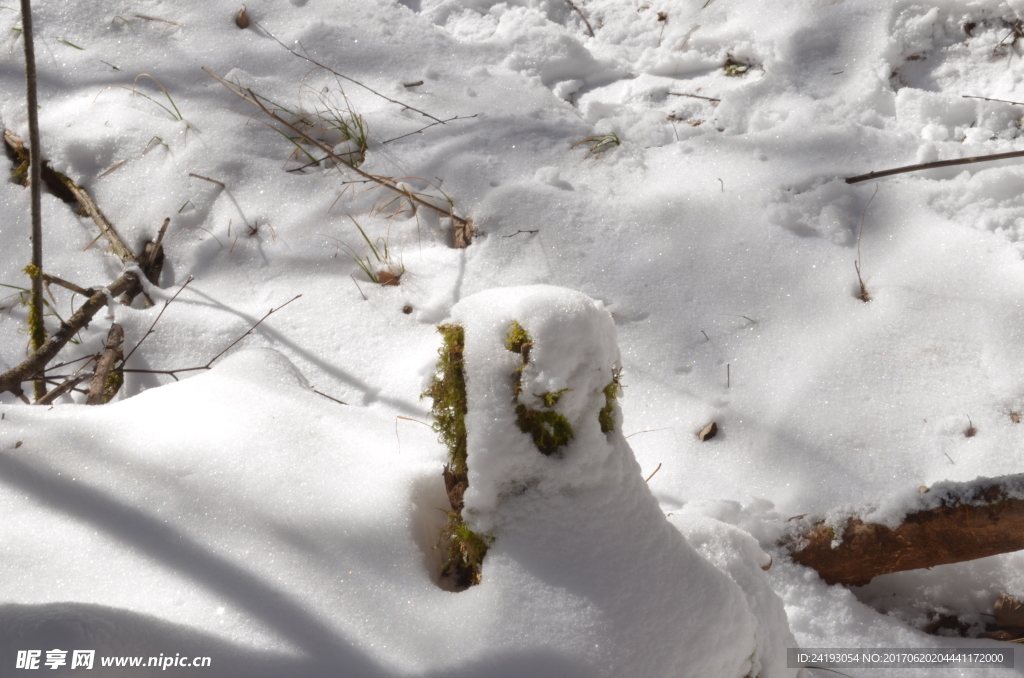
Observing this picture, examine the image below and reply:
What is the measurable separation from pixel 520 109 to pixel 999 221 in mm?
1611

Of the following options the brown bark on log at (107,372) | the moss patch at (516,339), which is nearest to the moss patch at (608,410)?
the moss patch at (516,339)

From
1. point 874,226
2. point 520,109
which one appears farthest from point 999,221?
point 520,109

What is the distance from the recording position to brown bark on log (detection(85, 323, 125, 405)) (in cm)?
179

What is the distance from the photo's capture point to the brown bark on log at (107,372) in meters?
1.79

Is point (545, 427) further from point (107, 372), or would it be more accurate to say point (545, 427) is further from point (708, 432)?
point (107, 372)

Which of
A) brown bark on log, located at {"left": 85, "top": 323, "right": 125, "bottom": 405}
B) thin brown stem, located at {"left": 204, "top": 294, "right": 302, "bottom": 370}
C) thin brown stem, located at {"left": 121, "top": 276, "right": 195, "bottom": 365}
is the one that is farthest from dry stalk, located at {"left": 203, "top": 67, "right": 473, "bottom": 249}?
brown bark on log, located at {"left": 85, "top": 323, "right": 125, "bottom": 405}

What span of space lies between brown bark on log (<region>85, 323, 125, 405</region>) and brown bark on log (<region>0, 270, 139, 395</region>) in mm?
82

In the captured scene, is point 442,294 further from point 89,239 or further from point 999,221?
point 999,221

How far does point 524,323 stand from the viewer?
1.02 meters

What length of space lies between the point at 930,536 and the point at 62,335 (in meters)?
2.23

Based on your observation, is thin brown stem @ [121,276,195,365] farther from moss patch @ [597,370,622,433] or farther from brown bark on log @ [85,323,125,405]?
moss patch @ [597,370,622,433]

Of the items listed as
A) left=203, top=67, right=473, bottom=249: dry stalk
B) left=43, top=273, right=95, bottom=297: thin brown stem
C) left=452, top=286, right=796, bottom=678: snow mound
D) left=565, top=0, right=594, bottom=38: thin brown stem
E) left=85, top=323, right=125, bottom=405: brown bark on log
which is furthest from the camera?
left=565, top=0, right=594, bottom=38: thin brown stem

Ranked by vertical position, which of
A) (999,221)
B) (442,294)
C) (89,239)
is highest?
(999,221)

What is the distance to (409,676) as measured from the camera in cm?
94
